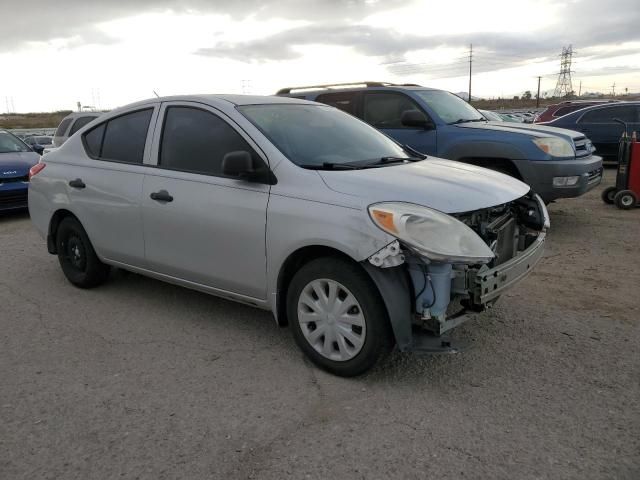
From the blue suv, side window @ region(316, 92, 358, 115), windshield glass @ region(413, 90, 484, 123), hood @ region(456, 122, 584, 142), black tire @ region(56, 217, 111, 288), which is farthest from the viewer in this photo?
side window @ region(316, 92, 358, 115)

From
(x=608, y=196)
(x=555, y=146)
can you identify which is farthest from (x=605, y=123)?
(x=555, y=146)

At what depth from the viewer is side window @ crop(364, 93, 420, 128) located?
8.05 metres

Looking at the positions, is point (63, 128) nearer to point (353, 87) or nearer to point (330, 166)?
point (353, 87)

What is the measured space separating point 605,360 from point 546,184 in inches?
150

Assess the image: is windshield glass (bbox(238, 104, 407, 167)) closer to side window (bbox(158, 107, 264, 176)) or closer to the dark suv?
side window (bbox(158, 107, 264, 176))

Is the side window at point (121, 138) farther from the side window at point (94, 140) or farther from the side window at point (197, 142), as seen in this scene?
the side window at point (197, 142)

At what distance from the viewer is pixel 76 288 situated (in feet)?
18.2

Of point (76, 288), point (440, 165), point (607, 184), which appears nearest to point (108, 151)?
point (76, 288)

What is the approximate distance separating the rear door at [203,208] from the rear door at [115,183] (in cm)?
16

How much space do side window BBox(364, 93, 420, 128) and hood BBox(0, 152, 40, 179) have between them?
581cm

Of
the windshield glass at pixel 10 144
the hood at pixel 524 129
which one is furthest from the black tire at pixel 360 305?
the windshield glass at pixel 10 144

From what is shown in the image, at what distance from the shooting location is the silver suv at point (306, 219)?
324cm

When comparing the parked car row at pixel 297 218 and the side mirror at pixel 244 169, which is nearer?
the parked car row at pixel 297 218

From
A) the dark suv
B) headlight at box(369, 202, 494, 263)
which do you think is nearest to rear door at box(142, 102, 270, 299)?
headlight at box(369, 202, 494, 263)
